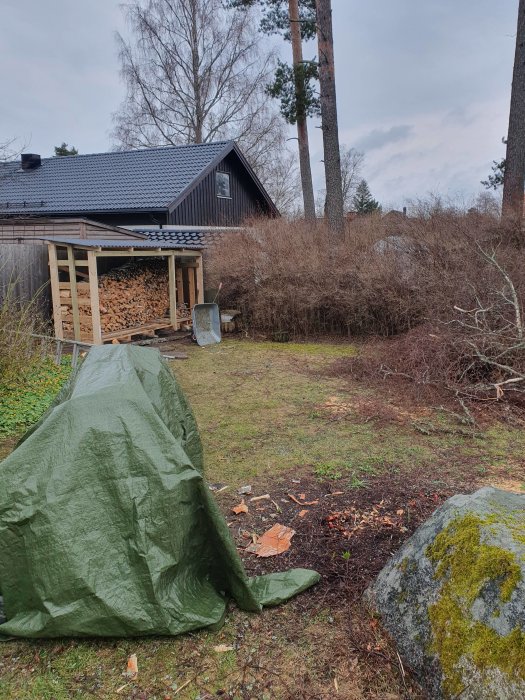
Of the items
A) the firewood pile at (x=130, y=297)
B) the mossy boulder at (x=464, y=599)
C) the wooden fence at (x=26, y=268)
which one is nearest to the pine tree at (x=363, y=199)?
the firewood pile at (x=130, y=297)

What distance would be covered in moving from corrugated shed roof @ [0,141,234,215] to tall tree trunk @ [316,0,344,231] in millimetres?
5141

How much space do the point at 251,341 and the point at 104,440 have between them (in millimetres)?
8381

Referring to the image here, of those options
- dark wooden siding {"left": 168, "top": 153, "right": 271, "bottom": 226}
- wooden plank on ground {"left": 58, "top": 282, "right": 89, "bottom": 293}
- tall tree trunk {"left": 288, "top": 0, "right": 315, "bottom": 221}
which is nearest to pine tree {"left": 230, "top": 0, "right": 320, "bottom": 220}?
tall tree trunk {"left": 288, "top": 0, "right": 315, "bottom": 221}

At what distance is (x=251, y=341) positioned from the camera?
10609 millimetres

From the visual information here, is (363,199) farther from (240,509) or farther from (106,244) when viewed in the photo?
(240,509)

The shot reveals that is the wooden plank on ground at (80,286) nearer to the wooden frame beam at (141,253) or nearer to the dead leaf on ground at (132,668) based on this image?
the wooden frame beam at (141,253)

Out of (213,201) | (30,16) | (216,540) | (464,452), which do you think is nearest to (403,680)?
(216,540)

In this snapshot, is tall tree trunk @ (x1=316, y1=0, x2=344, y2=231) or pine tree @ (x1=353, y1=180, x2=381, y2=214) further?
pine tree @ (x1=353, y1=180, x2=381, y2=214)

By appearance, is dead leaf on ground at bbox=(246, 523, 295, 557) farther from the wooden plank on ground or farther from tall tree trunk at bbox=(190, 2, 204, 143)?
tall tree trunk at bbox=(190, 2, 204, 143)

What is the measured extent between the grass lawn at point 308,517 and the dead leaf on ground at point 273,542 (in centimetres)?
5

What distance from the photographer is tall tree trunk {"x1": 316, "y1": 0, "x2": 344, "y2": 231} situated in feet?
37.2

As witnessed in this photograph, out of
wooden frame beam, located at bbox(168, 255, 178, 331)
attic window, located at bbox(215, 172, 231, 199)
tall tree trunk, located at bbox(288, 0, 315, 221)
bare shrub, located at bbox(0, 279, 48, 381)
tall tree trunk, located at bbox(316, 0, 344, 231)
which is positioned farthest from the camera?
attic window, located at bbox(215, 172, 231, 199)

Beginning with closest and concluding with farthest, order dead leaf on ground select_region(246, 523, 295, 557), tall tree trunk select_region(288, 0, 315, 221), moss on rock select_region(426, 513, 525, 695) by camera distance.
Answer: moss on rock select_region(426, 513, 525, 695) < dead leaf on ground select_region(246, 523, 295, 557) < tall tree trunk select_region(288, 0, 315, 221)

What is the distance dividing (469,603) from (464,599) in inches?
1.1
